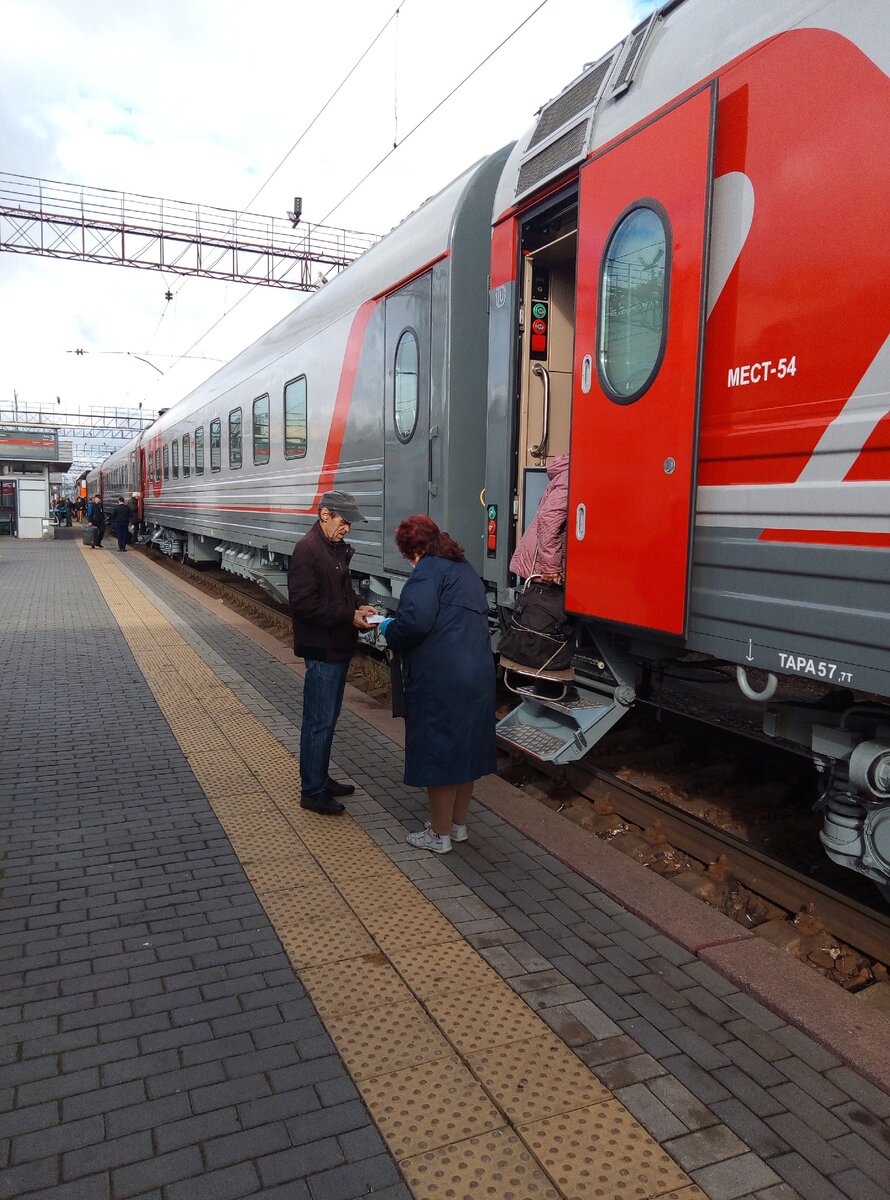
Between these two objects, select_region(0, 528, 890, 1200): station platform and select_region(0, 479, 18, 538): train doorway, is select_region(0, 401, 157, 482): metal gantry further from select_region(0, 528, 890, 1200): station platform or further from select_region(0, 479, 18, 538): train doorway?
select_region(0, 528, 890, 1200): station platform

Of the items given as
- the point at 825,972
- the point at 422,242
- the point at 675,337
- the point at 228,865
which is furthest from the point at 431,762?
the point at 422,242

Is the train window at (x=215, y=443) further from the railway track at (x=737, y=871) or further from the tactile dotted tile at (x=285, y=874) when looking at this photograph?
the tactile dotted tile at (x=285, y=874)

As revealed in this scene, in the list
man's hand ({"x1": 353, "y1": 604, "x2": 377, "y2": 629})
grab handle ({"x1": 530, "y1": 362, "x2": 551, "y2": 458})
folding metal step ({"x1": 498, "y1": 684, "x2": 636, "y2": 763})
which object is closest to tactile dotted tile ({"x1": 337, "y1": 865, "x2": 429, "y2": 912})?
folding metal step ({"x1": 498, "y1": 684, "x2": 636, "y2": 763})

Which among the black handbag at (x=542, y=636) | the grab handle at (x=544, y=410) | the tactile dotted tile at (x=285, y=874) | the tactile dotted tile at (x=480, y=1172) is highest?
the grab handle at (x=544, y=410)

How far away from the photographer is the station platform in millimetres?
2252

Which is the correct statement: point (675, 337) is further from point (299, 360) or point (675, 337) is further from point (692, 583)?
point (299, 360)

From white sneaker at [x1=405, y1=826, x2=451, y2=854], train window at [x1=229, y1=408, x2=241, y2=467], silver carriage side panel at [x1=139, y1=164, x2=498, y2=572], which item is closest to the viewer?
white sneaker at [x1=405, y1=826, x2=451, y2=854]

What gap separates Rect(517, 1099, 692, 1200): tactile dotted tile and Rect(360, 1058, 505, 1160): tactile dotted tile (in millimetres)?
144

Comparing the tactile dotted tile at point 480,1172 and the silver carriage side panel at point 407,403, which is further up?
the silver carriage side panel at point 407,403

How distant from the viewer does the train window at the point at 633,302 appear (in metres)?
3.78

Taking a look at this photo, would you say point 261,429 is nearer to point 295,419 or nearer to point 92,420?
point 295,419

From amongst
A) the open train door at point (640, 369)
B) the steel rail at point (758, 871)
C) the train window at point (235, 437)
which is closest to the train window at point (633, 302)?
the open train door at point (640, 369)

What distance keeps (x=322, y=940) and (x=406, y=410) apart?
4256 mm

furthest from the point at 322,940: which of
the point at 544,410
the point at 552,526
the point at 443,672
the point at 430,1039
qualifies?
the point at 544,410
